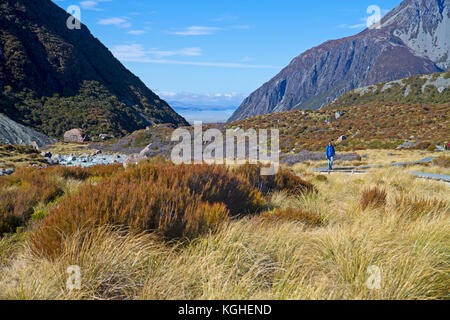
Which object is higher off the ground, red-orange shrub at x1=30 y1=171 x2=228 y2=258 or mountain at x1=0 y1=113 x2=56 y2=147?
mountain at x1=0 y1=113 x2=56 y2=147

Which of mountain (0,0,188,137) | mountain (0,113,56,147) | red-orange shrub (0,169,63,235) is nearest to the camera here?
red-orange shrub (0,169,63,235)

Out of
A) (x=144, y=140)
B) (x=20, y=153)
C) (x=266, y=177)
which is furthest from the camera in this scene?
(x=144, y=140)

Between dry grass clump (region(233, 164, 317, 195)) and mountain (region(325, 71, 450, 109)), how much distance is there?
10330 cm

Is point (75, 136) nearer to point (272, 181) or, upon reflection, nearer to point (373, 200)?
point (272, 181)

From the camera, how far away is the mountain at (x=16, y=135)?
41.3 metres

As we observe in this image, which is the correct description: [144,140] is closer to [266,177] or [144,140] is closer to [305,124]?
[305,124]

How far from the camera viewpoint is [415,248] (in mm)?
3449

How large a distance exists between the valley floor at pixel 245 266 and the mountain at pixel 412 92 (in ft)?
354

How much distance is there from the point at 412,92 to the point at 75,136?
11226 centimetres

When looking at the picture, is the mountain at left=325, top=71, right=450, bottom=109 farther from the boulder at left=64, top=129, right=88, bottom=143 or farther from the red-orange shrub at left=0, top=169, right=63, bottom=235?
the red-orange shrub at left=0, top=169, right=63, bottom=235

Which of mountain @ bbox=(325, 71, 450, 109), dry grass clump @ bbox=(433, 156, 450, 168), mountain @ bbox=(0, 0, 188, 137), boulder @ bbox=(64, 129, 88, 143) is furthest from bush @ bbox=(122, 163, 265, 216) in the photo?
mountain @ bbox=(325, 71, 450, 109)

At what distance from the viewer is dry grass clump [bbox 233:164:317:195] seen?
7.62m
